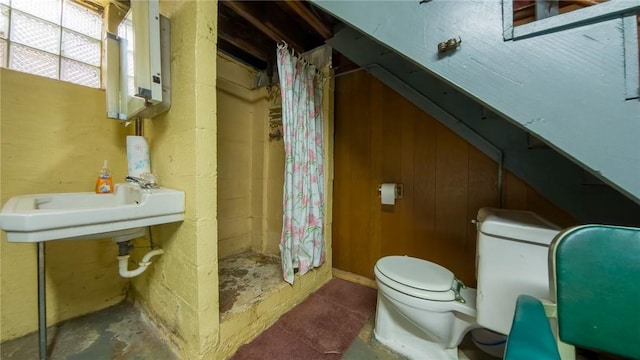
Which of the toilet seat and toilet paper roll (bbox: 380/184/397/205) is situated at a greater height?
toilet paper roll (bbox: 380/184/397/205)

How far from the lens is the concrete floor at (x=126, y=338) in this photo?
107 cm

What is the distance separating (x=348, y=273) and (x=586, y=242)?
1441 mm

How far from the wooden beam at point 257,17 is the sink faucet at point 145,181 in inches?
41.8

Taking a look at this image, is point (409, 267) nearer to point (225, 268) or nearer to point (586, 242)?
point (586, 242)

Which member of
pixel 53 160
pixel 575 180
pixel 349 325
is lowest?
pixel 349 325

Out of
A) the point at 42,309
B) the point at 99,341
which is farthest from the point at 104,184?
the point at 99,341

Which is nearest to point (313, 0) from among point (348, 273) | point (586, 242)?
point (586, 242)

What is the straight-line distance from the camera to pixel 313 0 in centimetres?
96

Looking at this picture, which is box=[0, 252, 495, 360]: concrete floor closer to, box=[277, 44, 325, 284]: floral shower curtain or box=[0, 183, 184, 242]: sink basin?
box=[277, 44, 325, 284]: floral shower curtain

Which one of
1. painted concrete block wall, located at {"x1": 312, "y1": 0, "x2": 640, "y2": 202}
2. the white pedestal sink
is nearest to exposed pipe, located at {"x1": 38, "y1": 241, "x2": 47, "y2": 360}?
the white pedestal sink

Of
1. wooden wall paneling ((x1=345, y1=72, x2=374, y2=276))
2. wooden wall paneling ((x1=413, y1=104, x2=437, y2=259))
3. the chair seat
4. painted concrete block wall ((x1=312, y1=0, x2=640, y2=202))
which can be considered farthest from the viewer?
wooden wall paneling ((x1=345, y1=72, x2=374, y2=276))

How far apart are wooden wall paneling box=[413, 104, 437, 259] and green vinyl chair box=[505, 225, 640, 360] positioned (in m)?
0.88

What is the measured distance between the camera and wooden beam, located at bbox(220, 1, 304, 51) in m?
1.32

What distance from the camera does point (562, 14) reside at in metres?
0.61
